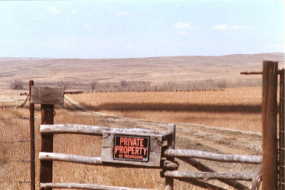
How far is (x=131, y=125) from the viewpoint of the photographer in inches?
842

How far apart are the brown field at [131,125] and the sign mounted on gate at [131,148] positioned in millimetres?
2584

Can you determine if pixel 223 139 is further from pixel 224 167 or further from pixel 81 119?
pixel 81 119

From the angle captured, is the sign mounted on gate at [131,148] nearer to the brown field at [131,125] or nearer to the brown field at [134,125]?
the brown field at [134,125]

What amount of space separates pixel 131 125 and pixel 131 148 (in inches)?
557

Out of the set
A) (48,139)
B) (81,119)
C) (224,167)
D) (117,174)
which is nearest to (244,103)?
(81,119)

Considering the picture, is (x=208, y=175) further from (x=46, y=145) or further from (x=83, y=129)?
(x=46, y=145)

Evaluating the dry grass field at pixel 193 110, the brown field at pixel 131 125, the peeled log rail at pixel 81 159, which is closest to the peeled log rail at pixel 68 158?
the peeled log rail at pixel 81 159

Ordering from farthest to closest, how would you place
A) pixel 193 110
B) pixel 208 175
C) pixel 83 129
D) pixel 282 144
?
pixel 193 110 < pixel 83 129 < pixel 208 175 < pixel 282 144

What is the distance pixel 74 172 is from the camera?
10.7 metres

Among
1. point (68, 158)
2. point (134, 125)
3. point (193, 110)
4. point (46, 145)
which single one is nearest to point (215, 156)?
point (68, 158)

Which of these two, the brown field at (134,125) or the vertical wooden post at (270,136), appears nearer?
the vertical wooden post at (270,136)

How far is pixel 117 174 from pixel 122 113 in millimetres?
16160

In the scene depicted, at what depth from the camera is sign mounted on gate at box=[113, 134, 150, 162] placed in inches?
281

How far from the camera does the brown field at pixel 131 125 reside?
1045 centimetres
